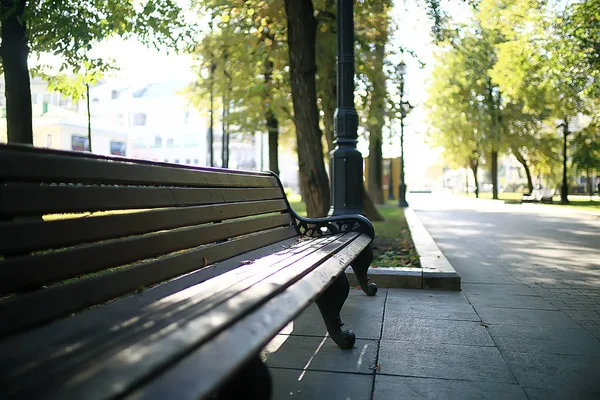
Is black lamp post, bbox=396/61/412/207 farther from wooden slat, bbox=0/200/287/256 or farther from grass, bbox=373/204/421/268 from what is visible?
wooden slat, bbox=0/200/287/256

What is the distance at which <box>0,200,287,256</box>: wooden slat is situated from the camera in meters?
1.99

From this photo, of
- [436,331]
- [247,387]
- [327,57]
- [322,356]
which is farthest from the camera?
[327,57]

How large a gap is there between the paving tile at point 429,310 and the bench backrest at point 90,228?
5.92 feet

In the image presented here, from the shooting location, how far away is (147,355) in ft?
5.09

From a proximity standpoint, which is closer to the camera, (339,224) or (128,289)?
(128,289)

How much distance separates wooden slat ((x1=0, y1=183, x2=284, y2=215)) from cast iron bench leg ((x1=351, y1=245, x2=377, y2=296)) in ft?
7.07

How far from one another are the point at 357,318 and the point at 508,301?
164 cm

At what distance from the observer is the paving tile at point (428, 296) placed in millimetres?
5605

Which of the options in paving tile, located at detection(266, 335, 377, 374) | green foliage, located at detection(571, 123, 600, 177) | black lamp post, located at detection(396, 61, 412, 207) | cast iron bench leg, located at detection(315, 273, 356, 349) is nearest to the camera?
paving tile, located at detection(266, 335, 377, 374)

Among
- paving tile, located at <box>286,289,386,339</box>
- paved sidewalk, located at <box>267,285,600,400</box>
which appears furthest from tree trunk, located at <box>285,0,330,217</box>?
paved sidewalk, located at <box>267,285,600,400</box>

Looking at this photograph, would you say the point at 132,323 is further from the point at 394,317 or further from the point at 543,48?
the point at 543,48

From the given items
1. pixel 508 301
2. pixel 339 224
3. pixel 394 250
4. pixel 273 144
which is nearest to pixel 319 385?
pixel 339 224

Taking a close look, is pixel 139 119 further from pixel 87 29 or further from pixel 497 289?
pixel 497 289

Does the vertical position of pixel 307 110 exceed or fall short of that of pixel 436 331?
it exceeds it
